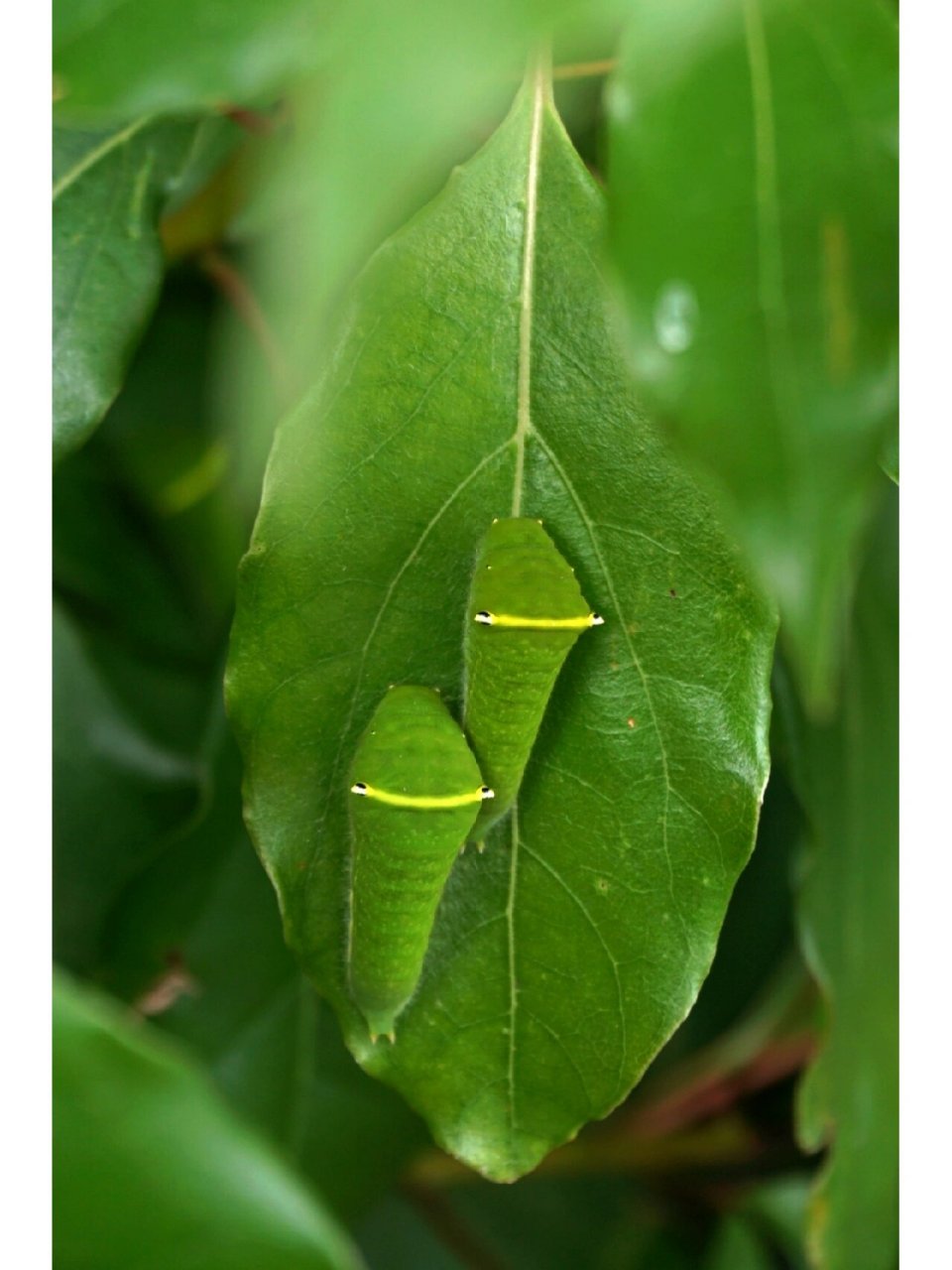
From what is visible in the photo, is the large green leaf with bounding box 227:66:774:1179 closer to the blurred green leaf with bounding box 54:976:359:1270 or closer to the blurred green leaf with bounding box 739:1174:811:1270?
the blurred green leaf with bounding box 54:976:359:1270

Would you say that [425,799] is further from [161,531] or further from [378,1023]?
[161,531]

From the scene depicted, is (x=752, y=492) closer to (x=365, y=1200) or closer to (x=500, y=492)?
(x=500, y=492)

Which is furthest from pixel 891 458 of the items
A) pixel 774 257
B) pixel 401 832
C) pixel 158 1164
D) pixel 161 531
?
pixel 161 531

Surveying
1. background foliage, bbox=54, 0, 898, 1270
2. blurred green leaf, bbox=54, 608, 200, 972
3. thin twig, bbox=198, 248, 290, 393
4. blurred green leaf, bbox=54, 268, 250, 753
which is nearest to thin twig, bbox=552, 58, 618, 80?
background foliage, bbox=54, 0, 898, 1270

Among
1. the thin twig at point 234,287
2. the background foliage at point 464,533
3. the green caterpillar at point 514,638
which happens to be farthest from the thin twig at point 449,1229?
the thin twig at point 234,287

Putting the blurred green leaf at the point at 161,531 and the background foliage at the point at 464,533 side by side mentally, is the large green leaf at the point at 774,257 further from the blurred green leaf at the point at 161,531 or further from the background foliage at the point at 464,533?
the blurred green leaf at the point at 161,531
